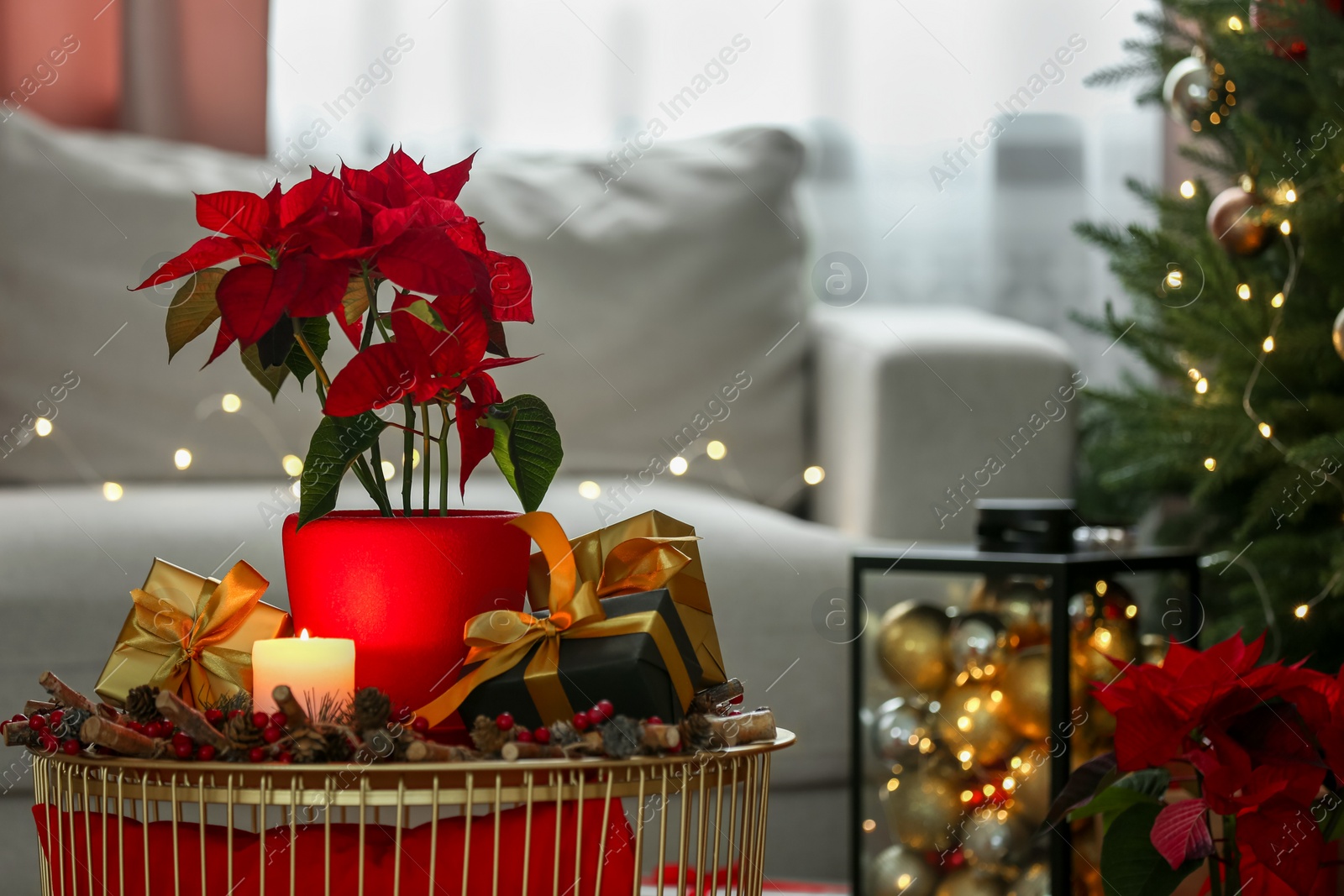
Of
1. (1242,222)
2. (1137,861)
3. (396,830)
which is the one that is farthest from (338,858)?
(1242,222)

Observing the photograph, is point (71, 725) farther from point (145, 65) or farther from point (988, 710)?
point (145, 65)

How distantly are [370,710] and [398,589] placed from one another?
9cm

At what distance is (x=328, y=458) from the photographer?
22.4 inches

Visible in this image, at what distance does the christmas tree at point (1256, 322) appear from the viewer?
4.09ft

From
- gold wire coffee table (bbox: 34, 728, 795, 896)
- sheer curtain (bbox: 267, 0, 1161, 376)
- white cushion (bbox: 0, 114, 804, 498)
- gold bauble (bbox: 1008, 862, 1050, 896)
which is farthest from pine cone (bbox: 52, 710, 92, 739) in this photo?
sheer curtain (bbox: 267, 0, 1161, 376)

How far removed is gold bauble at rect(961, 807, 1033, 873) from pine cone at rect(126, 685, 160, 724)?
0.77m

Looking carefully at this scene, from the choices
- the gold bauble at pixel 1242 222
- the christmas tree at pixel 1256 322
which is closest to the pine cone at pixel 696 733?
the christmas tree at pixel 1256 322

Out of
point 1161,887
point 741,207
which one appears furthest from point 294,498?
point 1161,887

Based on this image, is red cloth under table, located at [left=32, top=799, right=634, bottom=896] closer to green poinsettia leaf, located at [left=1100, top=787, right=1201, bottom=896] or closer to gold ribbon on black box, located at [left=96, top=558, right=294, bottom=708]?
gold ribbon on black box, located at [left=96, top=558, right=294, bottom=708]

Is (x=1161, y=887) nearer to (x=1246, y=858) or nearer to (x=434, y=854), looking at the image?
(x=1246, y=858)

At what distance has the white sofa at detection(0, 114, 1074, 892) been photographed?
3.97ft

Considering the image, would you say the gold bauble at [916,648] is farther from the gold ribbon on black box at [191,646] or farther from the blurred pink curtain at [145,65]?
the blurred pink curtain at [145,65]

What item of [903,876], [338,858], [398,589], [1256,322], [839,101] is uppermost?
[839,101]

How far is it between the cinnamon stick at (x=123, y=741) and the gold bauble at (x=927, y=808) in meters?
0.78
